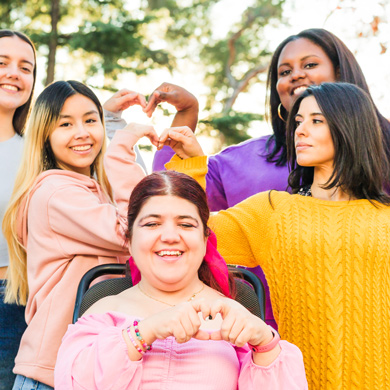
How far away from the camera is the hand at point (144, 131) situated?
2.54 meters

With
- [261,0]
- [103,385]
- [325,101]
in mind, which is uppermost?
[261,0]

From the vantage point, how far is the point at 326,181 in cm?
237

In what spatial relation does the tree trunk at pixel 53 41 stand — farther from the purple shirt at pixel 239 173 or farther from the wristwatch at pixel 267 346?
the wristwatch at pixel 267 346

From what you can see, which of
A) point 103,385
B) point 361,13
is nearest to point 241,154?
point 103,385

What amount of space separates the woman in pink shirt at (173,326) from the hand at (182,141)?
318 mm

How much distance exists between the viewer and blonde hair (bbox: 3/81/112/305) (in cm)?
262

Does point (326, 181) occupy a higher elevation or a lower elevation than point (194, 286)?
higher

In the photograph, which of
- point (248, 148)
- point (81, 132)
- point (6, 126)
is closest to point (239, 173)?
point (248, 148)

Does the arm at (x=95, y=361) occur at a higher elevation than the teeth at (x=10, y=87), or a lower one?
lower

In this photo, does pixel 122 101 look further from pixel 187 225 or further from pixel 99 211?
pixel 187 225

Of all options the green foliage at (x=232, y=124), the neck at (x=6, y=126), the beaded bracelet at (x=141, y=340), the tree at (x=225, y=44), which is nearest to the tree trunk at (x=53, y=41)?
the green foliage at (x=232, y=124)

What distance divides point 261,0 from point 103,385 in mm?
17946

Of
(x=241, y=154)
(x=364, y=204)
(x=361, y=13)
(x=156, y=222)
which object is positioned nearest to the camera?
(x=156, y=222)

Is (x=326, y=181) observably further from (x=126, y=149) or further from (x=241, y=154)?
(x=126, y=149)
